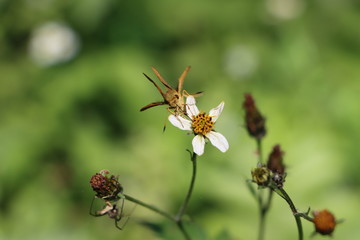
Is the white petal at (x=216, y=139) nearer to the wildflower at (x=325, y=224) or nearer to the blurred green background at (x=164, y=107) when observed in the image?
the wildflower at (x=325, y=224)

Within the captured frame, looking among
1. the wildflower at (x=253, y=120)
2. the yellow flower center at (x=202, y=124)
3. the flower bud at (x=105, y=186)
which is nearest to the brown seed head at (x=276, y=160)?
the wildflower at (x=253, y=120)

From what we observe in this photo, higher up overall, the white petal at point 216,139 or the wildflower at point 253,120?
the wildflower at point 253,120

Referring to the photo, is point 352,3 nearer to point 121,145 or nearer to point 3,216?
point 121,145

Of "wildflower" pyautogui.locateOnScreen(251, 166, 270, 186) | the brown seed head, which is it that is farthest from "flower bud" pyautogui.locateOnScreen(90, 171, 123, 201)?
the brown seed head

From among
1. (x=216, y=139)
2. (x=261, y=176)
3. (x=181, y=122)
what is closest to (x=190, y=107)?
(x=181, y=122)

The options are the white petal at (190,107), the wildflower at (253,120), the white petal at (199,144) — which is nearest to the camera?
the white petal at (199,144)
